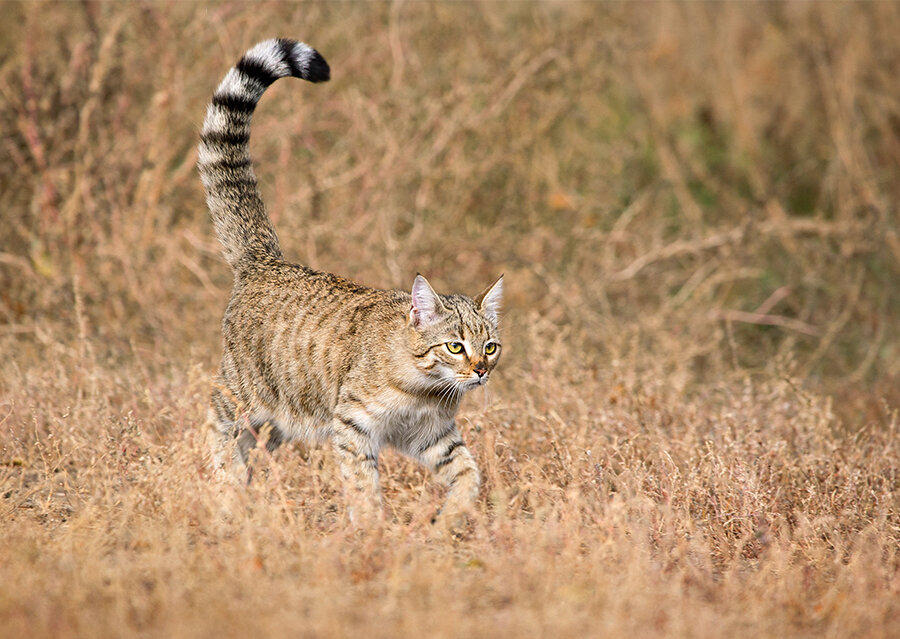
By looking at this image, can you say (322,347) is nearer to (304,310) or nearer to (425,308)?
(304,310)

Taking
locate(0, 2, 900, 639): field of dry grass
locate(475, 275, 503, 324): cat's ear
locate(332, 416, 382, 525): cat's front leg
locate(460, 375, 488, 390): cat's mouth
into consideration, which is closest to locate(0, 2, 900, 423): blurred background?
locate(0, 2, 900, 639): field of dry grass

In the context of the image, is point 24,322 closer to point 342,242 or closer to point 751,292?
point 342,242

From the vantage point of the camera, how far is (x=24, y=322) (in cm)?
755

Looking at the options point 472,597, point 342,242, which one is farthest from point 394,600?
point 342,242

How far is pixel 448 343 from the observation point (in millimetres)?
4902

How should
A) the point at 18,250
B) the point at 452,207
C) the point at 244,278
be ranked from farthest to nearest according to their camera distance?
1. the point at 452,207
2. the point at 18,250
3. the point at 244,278

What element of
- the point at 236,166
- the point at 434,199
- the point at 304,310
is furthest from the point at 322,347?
the point at 434,199

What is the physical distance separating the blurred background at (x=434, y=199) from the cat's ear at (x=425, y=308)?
65.8 inches

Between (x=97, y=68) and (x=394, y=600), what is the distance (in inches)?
225

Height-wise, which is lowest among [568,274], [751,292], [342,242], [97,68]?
[751,292]

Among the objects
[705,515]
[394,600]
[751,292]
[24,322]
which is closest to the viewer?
[394,600]

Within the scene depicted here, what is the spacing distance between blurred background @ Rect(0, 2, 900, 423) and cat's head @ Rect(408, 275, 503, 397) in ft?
5.23

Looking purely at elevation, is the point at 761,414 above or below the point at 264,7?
below

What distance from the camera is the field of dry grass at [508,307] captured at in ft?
12.4
